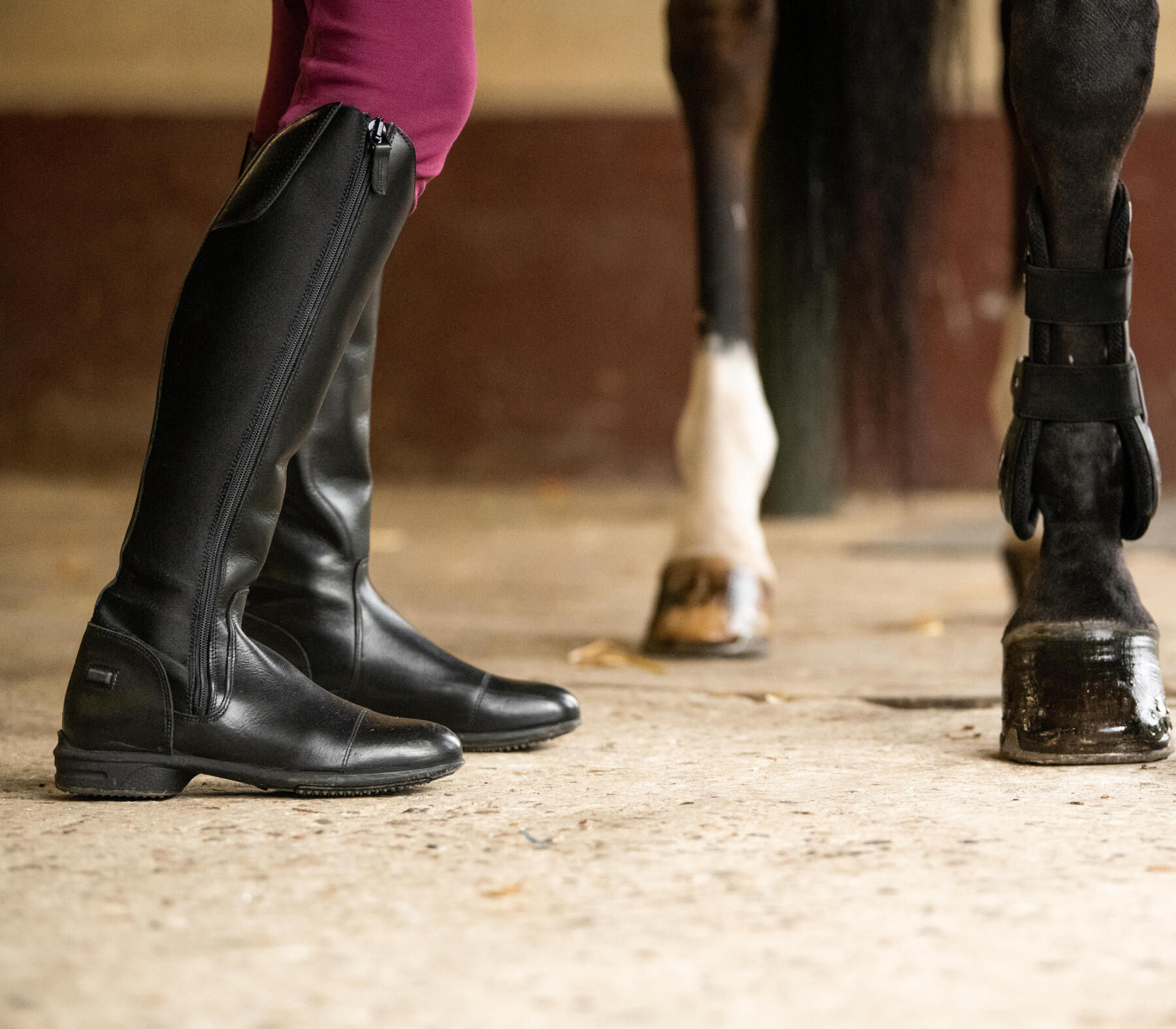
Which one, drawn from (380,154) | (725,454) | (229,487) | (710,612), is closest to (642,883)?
(229,487)

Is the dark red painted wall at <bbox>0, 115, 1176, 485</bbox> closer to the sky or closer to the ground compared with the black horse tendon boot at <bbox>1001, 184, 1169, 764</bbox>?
A: closer to the sky

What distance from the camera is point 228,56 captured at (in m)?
4.38

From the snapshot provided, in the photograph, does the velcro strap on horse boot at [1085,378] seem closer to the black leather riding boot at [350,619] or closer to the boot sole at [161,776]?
the black leather riding boot at [350,619]

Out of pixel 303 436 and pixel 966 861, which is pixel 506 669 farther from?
pixel 966 861

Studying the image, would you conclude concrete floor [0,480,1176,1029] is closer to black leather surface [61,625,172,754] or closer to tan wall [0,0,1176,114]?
black leather surface [61,625,172,754]

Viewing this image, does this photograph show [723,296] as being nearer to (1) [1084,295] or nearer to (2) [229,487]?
(1) [1084,295]

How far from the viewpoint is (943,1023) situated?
0.56 metres

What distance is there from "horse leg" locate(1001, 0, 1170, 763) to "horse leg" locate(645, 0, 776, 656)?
0.60m

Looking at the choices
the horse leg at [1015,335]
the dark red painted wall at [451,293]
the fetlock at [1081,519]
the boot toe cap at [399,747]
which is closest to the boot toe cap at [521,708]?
the boot toe cap at [399,747]

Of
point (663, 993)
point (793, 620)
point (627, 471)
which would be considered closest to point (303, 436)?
point (663, 993)

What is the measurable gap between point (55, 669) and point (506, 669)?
469mm

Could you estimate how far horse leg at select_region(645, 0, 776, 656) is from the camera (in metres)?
1.67

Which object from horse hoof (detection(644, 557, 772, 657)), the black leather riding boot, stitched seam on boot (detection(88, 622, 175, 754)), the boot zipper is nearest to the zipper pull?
the boot zipper

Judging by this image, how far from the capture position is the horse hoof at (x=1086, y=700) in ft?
3.31
